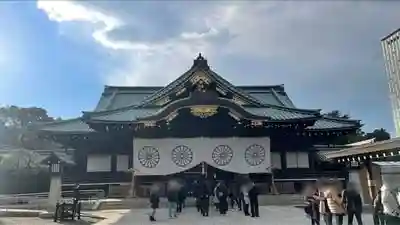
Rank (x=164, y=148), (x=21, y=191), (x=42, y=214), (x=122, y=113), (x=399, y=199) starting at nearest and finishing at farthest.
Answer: (x=399, y=199) < (x=42, y=214) < (x=164, y=148) < (x=122, y=113) < (x=21, y=191)

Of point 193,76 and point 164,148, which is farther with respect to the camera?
point 193,76

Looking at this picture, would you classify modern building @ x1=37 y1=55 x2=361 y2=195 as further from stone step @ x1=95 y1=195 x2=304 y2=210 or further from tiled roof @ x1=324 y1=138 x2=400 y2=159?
tiled roof @ x1=324 y1=138 x2=400 y2=159

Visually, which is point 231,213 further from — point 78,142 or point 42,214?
point 78,142

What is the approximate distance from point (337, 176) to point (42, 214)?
607 inches

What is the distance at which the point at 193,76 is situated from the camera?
76.4 ft

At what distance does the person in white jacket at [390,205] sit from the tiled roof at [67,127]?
15997 mm

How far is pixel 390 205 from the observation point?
9.52 m

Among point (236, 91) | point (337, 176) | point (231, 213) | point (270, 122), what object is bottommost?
point (231, 213)

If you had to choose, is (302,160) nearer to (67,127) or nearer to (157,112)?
(157,112)

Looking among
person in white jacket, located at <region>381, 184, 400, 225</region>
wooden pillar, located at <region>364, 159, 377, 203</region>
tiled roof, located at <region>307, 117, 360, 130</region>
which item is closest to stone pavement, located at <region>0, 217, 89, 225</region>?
wooden pillar, located at <region>364, 159, 377, 203</region>

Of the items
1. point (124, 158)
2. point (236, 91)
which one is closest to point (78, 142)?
point (124, 158)

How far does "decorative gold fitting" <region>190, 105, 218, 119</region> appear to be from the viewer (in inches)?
815

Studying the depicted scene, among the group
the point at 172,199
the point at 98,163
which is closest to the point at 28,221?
the point at 172,199

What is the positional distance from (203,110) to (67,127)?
25.9 ft
